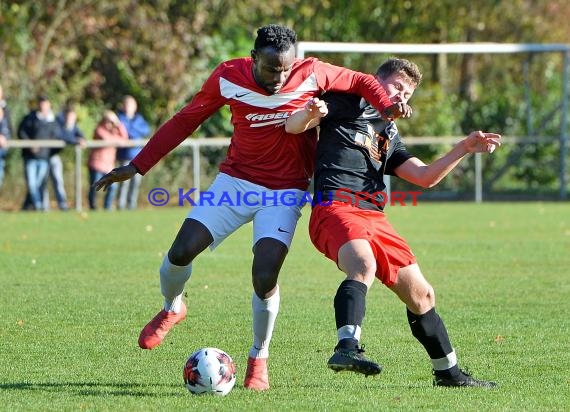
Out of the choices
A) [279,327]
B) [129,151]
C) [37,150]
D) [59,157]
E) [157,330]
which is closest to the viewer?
[157,330]

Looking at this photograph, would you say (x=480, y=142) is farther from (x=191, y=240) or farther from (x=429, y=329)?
(x=191, y=240)

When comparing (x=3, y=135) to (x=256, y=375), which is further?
(x=3, y=135)

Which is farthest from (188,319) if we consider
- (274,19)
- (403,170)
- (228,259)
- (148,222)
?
(274,19)

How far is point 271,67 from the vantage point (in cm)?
697

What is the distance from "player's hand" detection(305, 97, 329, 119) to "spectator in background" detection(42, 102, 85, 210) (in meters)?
16.5

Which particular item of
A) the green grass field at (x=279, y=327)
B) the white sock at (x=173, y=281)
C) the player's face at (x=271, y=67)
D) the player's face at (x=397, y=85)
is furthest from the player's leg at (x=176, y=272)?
the player's face at (x=397, y=85)

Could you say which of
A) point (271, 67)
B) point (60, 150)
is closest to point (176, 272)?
point (271, 67)

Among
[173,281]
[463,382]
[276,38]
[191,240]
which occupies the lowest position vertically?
[463,382]

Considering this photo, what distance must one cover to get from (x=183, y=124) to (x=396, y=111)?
1.45 metres

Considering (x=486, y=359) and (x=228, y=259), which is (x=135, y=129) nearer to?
(x=228, y=259)

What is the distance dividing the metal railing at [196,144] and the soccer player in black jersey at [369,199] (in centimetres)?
1523

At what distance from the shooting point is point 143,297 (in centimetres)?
1084

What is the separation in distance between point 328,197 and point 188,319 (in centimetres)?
295

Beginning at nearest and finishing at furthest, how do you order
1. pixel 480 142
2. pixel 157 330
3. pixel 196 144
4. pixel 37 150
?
pixel 480 142 < pixel 157 330 < pixel 37 150 < pixel 196 144
